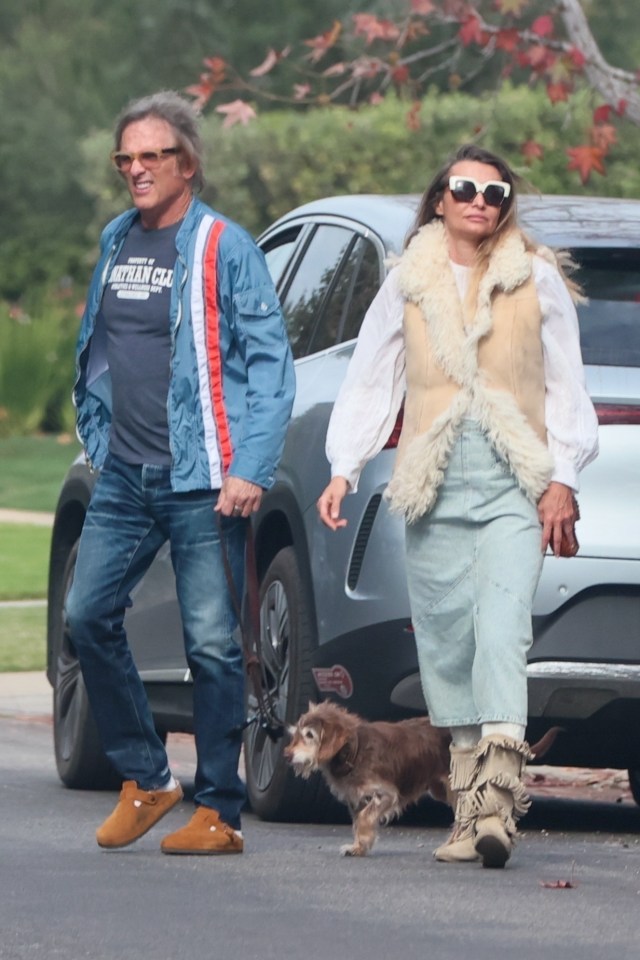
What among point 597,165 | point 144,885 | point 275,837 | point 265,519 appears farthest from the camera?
point 597,165

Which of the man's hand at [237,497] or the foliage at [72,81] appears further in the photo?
the foliage at [72,81]

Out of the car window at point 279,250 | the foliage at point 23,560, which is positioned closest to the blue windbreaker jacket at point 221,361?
the car window at point 279,250

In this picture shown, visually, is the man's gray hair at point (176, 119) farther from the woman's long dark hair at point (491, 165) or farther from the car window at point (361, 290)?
the car window at point (361, 290)

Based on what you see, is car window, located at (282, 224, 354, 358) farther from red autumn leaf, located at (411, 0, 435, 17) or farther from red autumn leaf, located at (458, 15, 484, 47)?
red autumn leaf, located at (411, 0, 435, 17)

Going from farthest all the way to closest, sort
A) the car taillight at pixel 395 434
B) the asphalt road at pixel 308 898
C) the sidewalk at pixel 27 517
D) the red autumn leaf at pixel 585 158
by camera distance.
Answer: the sidewalk at pixel 27 517 → the red autumn leaf at pixel 585 158 → the car taillight at pixel 395 434 → the asphalt road at pixel 308 898

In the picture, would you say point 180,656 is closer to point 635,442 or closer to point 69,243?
point 635,442

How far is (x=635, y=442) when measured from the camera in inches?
246

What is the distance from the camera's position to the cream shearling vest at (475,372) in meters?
5.95

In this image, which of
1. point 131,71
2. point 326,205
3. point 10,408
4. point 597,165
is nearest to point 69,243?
point 131,71

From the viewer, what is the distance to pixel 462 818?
6059 millimetres

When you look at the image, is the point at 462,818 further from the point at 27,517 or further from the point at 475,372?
the point at 27,517

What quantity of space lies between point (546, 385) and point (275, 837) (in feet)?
4.94

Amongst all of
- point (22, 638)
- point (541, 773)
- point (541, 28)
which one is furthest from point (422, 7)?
point (541, 773)

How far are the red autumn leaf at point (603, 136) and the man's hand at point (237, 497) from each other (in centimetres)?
591
